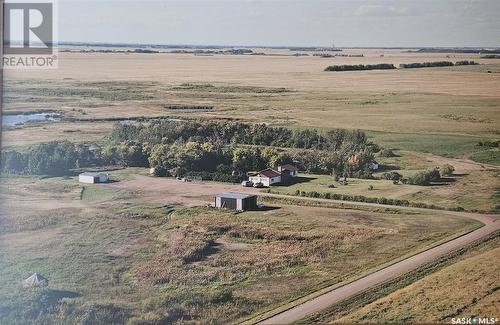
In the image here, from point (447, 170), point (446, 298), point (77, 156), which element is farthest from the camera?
point (77, 156)

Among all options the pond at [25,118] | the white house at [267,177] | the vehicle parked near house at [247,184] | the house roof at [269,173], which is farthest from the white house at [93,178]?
the house roof at [269,173]

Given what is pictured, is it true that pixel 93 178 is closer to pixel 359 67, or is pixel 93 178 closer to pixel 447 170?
pixel 359 67

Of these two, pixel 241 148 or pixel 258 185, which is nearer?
pixel 258 185

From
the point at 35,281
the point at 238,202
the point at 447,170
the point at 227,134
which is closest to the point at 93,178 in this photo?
the point at 227,134

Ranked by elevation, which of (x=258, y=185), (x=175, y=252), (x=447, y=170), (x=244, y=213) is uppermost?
(x=447, y=170)

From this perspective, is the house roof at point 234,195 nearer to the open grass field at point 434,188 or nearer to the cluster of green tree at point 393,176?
the open grass field at point 434,188

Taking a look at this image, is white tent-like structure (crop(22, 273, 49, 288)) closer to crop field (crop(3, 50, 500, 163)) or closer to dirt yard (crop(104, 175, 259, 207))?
crop field (crop(3, 50, 500, 163))

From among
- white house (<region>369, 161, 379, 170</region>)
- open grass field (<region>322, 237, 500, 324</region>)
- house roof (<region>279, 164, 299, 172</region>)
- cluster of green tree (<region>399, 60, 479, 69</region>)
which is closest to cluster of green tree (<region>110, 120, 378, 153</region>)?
house roof (<region>279, 164, 299, 172</region>)
